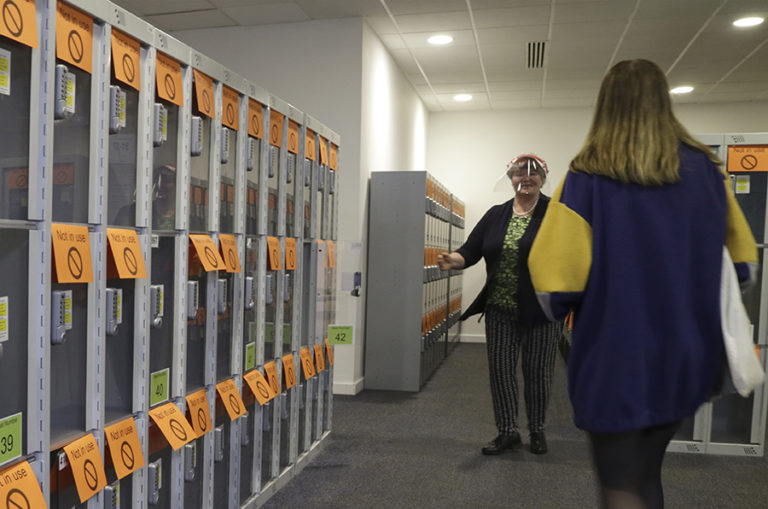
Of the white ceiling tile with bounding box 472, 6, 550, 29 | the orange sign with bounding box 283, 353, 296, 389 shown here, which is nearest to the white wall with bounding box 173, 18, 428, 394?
the white ceiling tile with bounding box 472, 6, 550, 29

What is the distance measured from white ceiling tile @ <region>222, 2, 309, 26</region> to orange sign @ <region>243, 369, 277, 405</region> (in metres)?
2.82

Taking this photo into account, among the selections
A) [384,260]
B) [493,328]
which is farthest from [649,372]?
[384,260]

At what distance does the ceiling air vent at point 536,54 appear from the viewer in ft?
16.7

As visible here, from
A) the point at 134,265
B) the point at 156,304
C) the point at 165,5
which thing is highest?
the point at 165,5

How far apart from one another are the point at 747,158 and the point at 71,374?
9.61 feet

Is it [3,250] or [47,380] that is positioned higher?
[3,250]

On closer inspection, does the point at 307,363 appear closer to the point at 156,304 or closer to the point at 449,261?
the point at 449,261

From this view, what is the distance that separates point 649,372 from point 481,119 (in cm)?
649

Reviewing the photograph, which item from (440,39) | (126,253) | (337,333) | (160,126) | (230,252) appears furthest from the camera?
(440,39)

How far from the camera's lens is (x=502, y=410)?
9.96 feet

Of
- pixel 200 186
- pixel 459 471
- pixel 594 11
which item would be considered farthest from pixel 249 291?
pixel 594 11

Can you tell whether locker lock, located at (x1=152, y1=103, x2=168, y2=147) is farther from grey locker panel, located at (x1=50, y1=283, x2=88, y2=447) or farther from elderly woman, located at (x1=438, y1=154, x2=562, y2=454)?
elderly woman, located at (x1=438, y1=154, x2=562, y2=454)

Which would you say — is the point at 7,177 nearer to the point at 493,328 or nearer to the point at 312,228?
the point at 312,228

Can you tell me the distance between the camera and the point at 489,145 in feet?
24.3
